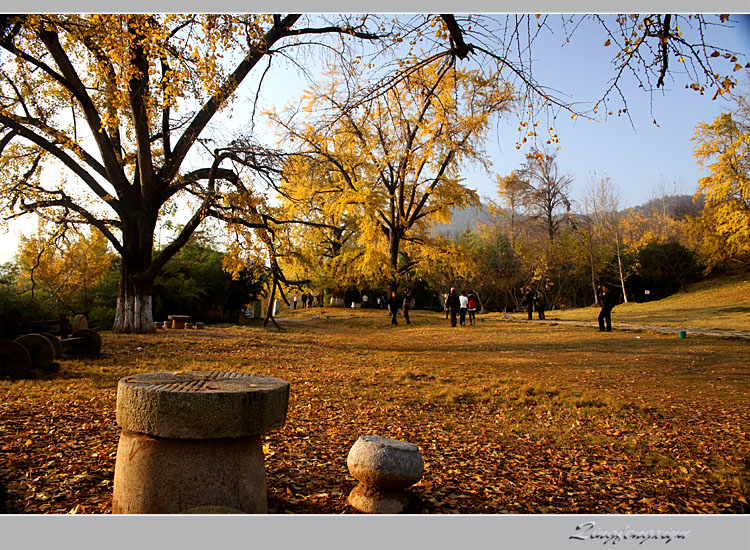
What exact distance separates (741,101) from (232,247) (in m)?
27.1

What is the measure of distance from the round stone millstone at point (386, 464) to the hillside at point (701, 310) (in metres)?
19.0

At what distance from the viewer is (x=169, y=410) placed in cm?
311

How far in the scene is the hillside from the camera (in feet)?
67.5

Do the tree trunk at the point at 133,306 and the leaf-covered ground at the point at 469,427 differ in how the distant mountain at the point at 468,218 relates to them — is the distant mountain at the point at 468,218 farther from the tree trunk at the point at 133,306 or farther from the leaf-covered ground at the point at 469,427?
the leaf-covered ground at the point at 469,427

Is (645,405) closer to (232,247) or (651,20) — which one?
(651,20)

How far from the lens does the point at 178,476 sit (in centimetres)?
313

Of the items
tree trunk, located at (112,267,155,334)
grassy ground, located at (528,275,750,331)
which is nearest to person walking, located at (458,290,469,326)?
grassy ground, located at (528,275,750,331)

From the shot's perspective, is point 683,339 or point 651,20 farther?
point 683,339

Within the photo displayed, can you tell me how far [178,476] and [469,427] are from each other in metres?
4.10

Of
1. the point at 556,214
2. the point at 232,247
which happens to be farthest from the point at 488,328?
A: the point at 556,214

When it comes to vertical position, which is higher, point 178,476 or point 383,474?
point 178,476

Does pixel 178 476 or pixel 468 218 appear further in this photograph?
pixel 468 218

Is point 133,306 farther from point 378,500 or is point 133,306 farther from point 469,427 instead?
point 378,500

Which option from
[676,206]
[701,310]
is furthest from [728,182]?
[676,206]
